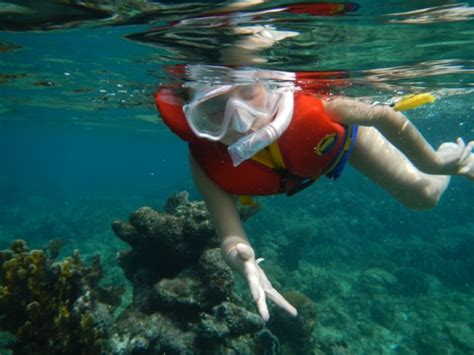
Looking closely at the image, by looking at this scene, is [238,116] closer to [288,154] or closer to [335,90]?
[288,154]

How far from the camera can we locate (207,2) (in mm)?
5059

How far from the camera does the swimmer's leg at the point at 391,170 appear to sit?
199 inches

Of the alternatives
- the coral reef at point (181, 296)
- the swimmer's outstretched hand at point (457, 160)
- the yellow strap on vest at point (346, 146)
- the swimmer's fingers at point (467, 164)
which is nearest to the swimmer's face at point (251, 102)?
the yellow strap on vest at point (346, 146)

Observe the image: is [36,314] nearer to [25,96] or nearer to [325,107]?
A: [325,107]

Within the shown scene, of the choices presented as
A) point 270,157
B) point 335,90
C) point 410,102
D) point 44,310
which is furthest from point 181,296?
point 335,90

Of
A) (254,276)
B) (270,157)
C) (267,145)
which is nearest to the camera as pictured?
(254,276)

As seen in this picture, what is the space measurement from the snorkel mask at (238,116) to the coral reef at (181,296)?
3536mm

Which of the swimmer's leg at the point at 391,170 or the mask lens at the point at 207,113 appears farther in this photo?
the swimmer's leg at the point at 391,170

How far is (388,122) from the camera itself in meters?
4.41

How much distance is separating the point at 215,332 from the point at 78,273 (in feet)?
8.21

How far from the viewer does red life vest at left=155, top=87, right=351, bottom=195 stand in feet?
13.7

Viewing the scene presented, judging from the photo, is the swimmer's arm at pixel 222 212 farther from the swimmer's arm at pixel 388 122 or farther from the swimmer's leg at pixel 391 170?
the swimmer's leg at pixel 391 170

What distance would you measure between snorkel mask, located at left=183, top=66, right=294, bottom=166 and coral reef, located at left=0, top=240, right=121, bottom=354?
3.47 metres

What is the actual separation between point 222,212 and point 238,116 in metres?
1.21
